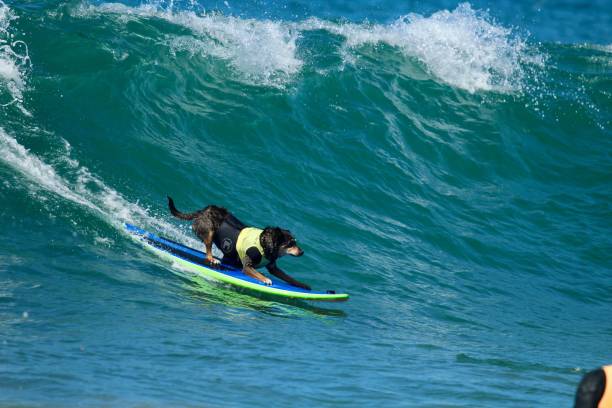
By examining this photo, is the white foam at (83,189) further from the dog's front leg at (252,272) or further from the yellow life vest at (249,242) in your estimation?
the dog's front leg at (252,272)

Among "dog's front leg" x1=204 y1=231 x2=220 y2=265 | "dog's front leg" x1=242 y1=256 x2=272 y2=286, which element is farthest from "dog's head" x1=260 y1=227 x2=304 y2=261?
"dog's front leg" x1=204 y1=231 x2=220 y2=265

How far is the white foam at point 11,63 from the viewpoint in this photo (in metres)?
14.0

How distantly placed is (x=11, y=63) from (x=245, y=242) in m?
6.97

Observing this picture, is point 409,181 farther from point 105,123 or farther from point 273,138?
point 105,123

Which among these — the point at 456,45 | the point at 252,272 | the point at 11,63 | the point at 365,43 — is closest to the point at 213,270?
the point at 252,272

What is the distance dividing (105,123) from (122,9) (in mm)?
4978

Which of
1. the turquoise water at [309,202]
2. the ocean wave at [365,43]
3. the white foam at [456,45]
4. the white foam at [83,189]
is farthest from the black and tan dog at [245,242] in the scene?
the white foam at [456,45]

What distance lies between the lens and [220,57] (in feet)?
56.4

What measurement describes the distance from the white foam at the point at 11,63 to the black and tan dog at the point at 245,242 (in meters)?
4.82

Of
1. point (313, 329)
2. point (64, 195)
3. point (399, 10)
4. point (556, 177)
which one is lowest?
point (313, 329)

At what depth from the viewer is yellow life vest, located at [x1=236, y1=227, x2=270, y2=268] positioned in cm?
1022

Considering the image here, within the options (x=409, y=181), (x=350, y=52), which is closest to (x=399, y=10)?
(x=350, y=52)

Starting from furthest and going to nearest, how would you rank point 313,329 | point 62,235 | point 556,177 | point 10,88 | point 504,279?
point 556,177
point 10,88
point 504,279
point 62,235
point 313,329

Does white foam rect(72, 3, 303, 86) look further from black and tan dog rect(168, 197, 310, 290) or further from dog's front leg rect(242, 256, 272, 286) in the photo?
dog's front leg rect(242, 256, 272, 286)
